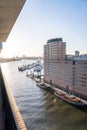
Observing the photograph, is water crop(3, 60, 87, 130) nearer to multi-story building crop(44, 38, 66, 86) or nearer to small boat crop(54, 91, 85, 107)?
small boat crop(54, 91, 85, 107)

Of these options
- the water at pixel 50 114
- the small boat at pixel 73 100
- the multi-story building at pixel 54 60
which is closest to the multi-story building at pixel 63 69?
the multi-story building at pixel 54 60

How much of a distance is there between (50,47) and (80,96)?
Result: 1477cm

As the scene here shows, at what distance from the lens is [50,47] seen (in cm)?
3728

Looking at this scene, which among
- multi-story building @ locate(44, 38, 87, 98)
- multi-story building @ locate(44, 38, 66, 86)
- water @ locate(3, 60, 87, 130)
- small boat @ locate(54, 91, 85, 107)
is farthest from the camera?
multi-story building @ locate(44, 38, 66, 86)

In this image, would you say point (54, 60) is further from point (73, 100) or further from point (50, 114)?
point (50, 114)

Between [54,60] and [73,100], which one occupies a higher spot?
[54,60]

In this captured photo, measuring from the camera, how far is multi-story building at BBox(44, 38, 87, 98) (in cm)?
2491

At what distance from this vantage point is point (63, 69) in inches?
1206

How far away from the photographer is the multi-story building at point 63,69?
981 inches

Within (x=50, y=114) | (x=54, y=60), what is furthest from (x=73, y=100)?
(x=54, y=60)

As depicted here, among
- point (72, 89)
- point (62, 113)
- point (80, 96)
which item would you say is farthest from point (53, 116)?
point (72, 89)

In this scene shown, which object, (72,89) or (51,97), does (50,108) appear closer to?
(51,97)

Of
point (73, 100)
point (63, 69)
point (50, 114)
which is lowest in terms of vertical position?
point (50, 114)

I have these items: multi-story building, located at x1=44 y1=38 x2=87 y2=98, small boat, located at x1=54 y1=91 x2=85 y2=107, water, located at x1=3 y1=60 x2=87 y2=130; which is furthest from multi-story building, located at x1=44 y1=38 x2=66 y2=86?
water, located at x1=3 y1=60 x2=87 y2=130
